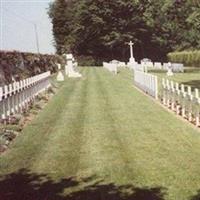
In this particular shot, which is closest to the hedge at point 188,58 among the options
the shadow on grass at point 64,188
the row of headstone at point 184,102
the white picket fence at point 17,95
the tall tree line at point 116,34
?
the tall tree line at point 116,34

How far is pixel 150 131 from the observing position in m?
15.7

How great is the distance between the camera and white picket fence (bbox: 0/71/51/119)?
60.4 feet

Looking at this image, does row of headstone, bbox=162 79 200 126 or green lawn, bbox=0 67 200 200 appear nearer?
green lawn, bbox=0 67 200 200

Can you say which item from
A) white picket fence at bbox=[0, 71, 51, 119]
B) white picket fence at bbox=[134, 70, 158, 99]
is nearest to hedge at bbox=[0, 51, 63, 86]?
white picket fence at bbox=[0, 71, 51, 119]

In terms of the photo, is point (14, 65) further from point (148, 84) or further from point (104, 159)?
point (104, 159)

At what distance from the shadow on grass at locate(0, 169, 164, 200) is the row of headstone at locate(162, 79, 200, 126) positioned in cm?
774

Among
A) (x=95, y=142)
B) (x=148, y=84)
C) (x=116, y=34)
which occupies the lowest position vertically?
(x=95, y=142)

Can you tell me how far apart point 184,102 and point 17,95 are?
6.92 meters

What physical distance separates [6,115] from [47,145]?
4916mm

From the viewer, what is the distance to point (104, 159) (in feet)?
39.5

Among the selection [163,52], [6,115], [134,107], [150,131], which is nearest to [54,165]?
[150,131]

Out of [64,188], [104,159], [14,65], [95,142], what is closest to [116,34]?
[14,65]

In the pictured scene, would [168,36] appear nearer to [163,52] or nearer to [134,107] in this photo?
[163,52]

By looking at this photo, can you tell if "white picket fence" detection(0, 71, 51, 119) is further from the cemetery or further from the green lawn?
the green lawn
